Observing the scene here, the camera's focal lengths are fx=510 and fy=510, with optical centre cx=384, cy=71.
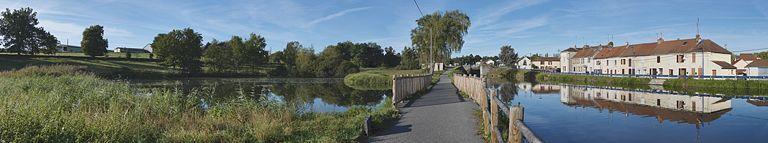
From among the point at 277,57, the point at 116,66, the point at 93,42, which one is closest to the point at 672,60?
the point at 116,66

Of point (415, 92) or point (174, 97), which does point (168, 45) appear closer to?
point (415, 92)

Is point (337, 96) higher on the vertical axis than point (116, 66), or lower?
lower

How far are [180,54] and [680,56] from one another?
5841 cm

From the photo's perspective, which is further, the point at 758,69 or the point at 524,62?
the point at 524,62

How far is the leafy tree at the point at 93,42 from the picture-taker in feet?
219

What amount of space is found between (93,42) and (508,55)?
85405 mm

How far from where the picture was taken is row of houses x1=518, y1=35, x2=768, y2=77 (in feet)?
179

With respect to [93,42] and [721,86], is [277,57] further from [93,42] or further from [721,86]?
[721,86]

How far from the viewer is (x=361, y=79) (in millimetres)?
51594

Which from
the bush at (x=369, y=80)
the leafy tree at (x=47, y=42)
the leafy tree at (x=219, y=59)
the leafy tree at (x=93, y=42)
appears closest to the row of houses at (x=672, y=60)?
the bush at (x=369, y=80)

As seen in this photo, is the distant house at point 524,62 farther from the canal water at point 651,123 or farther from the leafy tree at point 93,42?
the canal water at point 651,123

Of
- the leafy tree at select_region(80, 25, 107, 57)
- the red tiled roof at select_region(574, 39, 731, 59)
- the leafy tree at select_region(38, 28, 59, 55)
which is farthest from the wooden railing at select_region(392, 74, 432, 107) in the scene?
the leafy tree at select_region(38, 28, 59, 55)

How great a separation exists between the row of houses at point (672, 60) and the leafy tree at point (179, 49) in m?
52.1

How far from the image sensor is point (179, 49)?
62.0m
